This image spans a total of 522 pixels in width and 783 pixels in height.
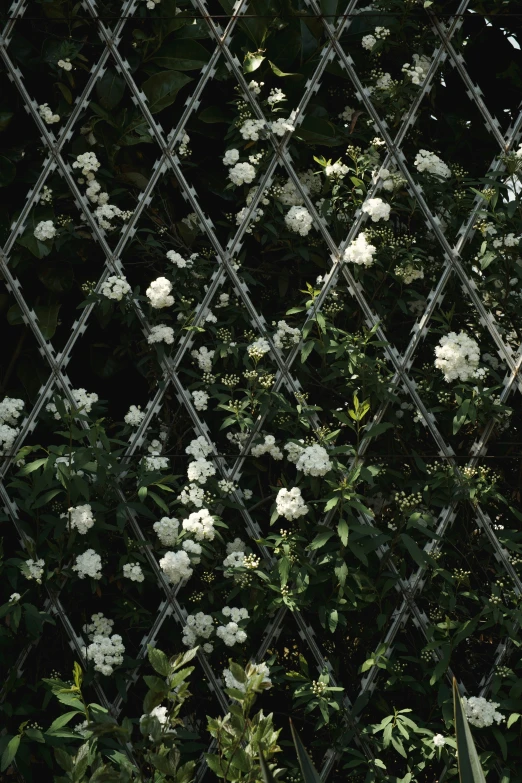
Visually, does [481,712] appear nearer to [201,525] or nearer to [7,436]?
[201,525]

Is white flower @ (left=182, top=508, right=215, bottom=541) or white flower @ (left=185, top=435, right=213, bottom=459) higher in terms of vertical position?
white flower @ (left=185, top=435, right=213, bottom=459)

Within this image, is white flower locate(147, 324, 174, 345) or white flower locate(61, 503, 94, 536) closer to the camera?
white flower locate(61, 503, 94, 536)

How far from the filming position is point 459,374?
8.67 feet

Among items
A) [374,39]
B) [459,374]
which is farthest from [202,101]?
[459,374]

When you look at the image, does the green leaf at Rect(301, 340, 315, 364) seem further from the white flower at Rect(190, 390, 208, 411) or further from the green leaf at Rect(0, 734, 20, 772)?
the green leaf at Rect(0, 734, 20, 772)

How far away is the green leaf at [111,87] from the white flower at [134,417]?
98 centimetres

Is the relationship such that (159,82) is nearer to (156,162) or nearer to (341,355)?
(156,162)

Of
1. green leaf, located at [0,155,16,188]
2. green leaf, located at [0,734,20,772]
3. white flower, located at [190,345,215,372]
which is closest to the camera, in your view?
green leaf, located at [0,734,20,772]

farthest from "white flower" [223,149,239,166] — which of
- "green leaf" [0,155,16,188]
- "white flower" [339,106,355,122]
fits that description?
"green leaf" [0,155,16,188]

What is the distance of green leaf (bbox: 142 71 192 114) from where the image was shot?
9.09 feet

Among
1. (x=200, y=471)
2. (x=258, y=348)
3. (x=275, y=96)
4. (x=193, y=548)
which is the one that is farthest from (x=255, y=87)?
(x=193, y=548)

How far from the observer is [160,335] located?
8.75 feet

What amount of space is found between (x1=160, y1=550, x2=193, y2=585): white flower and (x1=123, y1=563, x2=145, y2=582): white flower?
0.07 m

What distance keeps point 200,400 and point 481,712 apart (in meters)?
1.23
